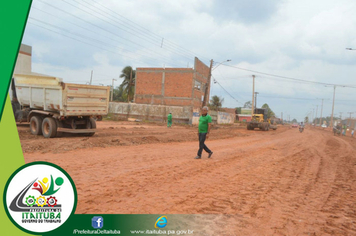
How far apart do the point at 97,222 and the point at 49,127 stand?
10.4 metres

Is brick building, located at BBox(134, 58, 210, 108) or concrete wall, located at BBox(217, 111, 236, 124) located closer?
brick building, located at BBox(134, 58, 210, 108)

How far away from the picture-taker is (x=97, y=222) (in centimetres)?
331

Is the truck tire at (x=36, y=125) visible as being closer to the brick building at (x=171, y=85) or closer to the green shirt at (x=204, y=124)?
the green shirt at (x=204, y=124)

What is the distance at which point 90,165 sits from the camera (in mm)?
7039

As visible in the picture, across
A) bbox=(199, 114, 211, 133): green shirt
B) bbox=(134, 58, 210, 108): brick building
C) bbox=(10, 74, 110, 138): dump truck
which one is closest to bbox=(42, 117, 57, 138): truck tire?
bbox=(10, 74, 110, 138): dump truck

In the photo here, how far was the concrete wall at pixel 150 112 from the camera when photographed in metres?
36.6

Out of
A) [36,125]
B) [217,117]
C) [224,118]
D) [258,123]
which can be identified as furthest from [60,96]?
→ [224,118]

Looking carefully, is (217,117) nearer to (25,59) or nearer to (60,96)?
(25,59)

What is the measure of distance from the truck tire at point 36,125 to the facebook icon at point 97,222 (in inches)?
435

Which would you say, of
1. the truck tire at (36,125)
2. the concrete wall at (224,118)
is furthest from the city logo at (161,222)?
the concrete wall at (224,118)

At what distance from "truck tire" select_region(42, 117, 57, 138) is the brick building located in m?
32.1

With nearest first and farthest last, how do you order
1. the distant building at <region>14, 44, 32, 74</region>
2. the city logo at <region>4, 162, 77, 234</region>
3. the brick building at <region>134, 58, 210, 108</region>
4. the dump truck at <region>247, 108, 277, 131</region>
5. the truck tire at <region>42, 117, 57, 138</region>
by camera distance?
the city logo at <region>4, 162, 77, 234</region> < the truck tire at <region>42, 117, 57, 138</region> < the distant building at <region>14, 44, 32, 74</region> < the dump truck at <region>247, 108, 277, 131</region> < the brick building at <region>134, 58, 210, 108</region>

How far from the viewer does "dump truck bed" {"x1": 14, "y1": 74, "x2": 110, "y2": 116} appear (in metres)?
12.2

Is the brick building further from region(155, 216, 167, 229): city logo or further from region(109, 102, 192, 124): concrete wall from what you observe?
region(155, 216, 167, 229): city logo
